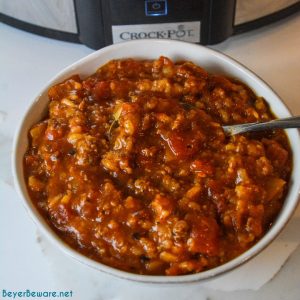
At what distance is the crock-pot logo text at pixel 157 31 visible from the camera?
1134 mm

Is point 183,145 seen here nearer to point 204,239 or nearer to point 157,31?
point 204,239

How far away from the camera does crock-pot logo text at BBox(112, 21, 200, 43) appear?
3.72 ft

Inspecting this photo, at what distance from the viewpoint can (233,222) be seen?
83 cm

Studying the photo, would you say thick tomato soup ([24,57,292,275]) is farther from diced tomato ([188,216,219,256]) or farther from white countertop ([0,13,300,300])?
white countertop ([0,13,300,300])

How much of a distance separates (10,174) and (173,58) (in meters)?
0.41

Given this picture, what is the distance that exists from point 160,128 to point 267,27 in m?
0.57

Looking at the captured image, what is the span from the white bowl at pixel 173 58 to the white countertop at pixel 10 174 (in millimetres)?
119

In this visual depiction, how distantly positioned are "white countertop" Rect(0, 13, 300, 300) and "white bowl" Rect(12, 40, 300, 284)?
12 cm

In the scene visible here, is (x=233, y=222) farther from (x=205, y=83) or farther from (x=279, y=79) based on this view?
(x=279, y=79)

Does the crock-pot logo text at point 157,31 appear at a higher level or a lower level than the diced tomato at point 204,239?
higher

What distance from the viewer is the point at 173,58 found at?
1.08 metres

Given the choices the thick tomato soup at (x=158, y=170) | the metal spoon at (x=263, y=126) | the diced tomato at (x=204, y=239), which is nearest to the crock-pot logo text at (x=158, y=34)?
the thick tomato soup at (x=158, y=170)

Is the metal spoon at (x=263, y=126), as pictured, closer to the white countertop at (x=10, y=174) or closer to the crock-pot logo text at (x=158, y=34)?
the white countertop at (x=10, y=174)

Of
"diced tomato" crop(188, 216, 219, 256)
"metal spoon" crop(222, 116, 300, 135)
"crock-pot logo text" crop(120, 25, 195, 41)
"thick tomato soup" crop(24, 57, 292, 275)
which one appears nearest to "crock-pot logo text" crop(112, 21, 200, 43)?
"crock-pot logo text" crop(120, 25, 195, 41)
